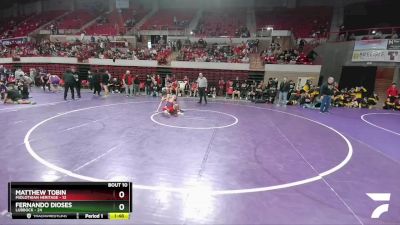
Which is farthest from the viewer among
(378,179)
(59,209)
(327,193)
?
(378,179)

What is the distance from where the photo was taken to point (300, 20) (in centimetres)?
2898

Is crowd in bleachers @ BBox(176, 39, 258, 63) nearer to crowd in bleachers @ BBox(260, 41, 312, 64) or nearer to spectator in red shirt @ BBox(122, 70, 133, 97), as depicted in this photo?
crowd in bleachers @ BBox(260, 41, 312, 64)

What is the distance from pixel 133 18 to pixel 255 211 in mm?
30811

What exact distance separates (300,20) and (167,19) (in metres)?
13.2

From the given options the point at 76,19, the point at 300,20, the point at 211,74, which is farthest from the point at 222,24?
the point at 76,19

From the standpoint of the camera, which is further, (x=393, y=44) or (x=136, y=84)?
(x=136, y=84)

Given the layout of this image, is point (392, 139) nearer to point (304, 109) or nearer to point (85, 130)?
point (304, 109)

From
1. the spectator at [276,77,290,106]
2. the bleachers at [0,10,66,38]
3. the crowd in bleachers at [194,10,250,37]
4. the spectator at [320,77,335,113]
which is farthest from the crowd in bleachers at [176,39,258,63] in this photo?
the bleachers at [0,10,66,38]

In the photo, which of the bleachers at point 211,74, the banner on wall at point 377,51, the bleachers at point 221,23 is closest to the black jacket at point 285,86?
the banner on wall at point 377,51

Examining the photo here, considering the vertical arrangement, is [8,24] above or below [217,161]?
above

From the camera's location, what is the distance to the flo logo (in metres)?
5.06

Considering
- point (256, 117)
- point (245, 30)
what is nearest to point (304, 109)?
point (256, 117)

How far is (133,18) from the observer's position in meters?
32.4

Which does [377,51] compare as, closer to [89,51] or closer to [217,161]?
[217,161]
